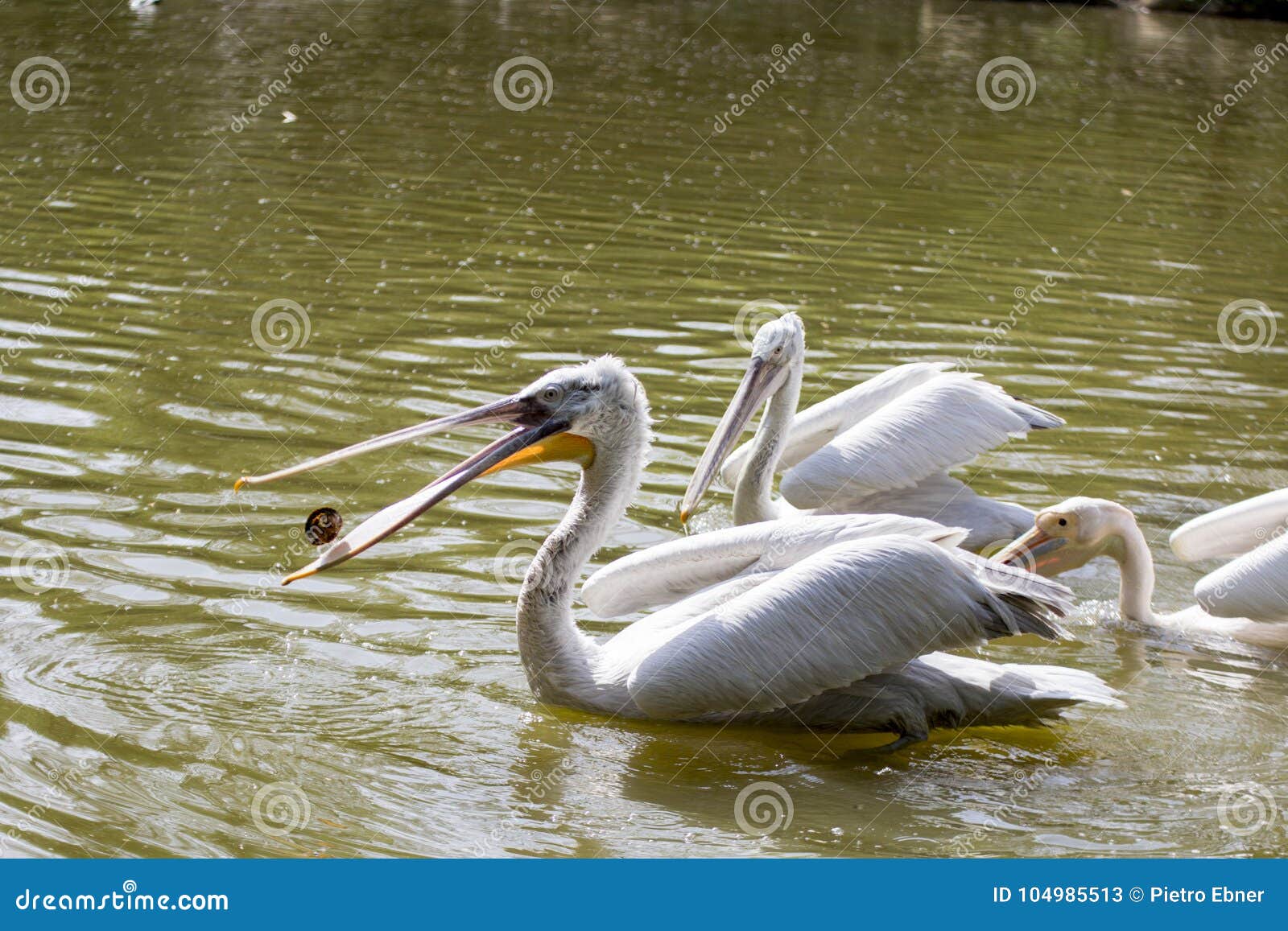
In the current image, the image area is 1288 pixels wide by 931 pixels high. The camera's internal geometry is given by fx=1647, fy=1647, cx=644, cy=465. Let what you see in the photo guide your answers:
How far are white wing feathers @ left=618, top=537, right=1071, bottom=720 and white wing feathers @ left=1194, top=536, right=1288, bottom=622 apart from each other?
1061mm

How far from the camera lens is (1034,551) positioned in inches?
218

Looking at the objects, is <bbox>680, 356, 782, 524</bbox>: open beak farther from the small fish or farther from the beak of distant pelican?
the small fish

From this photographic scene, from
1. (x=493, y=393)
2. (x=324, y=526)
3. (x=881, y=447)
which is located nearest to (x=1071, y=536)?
(x=881, y=447)

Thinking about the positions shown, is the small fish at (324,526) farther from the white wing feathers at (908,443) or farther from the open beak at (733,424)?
the white wing feathers at (908,443)

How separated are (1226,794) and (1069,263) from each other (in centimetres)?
641

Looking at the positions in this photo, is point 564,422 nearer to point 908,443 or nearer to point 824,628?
point 824,628

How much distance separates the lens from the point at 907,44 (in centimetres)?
2412

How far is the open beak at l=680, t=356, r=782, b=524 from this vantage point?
5.37 m

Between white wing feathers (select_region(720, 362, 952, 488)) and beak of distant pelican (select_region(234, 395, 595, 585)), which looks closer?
beak of distant pelican (select_region(234, 395, 595, 585))

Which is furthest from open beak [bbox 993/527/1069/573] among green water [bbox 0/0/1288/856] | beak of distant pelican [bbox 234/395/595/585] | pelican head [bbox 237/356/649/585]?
beak of distant pelican [bbox 234/395/595/585]

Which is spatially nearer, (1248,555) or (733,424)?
(1248,555)

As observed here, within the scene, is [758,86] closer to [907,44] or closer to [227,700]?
[907,44]

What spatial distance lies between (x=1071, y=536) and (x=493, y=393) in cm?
268

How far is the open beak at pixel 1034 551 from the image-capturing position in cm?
553
